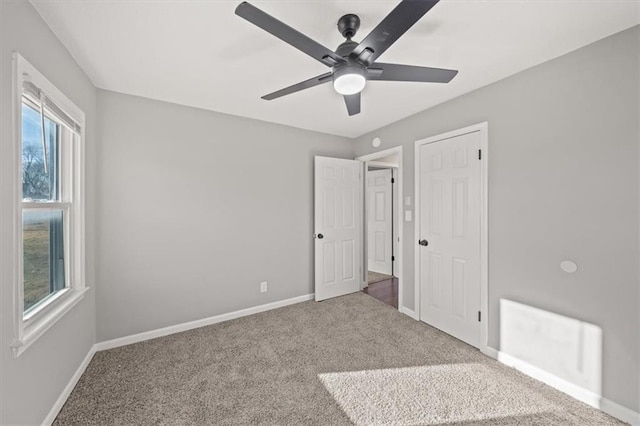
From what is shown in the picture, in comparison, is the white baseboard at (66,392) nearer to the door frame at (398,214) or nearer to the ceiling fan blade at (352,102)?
the ceiling fan blade at (352,102)

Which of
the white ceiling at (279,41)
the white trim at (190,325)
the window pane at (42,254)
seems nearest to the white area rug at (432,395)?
the white trim at (190,325)

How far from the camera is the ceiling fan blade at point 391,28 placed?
40.7 inches

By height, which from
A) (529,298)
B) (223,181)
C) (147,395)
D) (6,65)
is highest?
(6,65)

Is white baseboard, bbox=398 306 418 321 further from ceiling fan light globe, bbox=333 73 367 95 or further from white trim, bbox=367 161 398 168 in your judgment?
ceiling fan light globe, bbox=333 73 367 95

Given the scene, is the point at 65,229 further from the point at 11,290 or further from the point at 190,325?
the point at 190,325

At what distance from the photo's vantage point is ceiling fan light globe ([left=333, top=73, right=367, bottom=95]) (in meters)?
1.44

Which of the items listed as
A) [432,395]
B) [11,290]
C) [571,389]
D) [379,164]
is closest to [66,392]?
[11,290]

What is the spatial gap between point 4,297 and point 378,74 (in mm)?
2231

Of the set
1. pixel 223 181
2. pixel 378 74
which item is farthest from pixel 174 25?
pixel 223 181

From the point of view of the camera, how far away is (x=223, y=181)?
308cm

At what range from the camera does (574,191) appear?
6.15ft

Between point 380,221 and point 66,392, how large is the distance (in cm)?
467

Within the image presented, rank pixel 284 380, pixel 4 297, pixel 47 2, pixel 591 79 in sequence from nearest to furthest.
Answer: pixel 4 297, pixel 47 2, pixel 591 79, pixel 284 380

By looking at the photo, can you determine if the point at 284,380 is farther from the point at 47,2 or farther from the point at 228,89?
the point at 47,2
